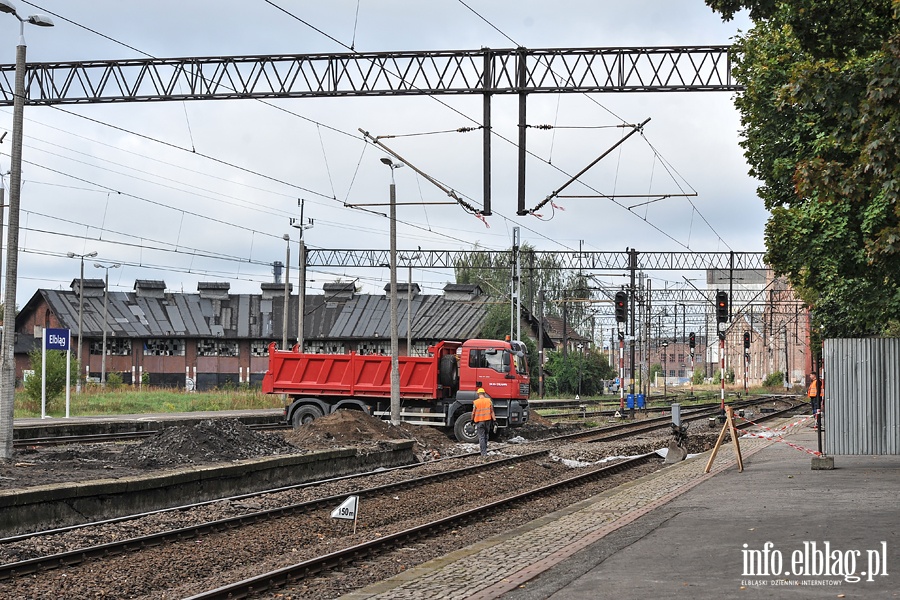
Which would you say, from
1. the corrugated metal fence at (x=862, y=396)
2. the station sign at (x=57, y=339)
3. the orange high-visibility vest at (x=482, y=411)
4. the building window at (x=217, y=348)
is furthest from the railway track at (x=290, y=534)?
the building window at (x=217, y=348)

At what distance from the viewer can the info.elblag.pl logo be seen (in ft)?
30.2

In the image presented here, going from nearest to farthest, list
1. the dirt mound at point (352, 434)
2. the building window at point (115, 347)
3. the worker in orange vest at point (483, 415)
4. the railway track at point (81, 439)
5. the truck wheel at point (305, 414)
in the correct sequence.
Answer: the worker in orange vest at point (483, 415) < the dirt mound at point (352, 434) < the railway track at point (81, 439) < the truck wheel at point (305, 414) < the building window at point (115, 347)

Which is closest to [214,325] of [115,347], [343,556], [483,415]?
[115,347]

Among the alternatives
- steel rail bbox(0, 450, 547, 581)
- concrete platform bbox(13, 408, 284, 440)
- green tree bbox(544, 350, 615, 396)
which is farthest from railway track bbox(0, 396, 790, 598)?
green tree bbox(544, 350, 615, 396)

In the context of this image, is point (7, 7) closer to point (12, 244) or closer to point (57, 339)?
point (12, 244)

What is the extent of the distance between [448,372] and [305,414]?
4.78 metres

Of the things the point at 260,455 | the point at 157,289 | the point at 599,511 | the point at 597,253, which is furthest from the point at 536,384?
the point at 599,511

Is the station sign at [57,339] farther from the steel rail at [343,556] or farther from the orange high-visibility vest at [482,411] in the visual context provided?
the steel rail at [343,556]

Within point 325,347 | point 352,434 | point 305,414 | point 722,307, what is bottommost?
point 352,434

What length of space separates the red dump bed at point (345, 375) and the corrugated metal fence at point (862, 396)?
14927 millimetres

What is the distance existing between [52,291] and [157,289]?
833cm

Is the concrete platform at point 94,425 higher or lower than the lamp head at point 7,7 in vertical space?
lower

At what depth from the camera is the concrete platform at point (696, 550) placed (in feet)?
29.8

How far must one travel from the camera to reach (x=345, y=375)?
33344 mm
